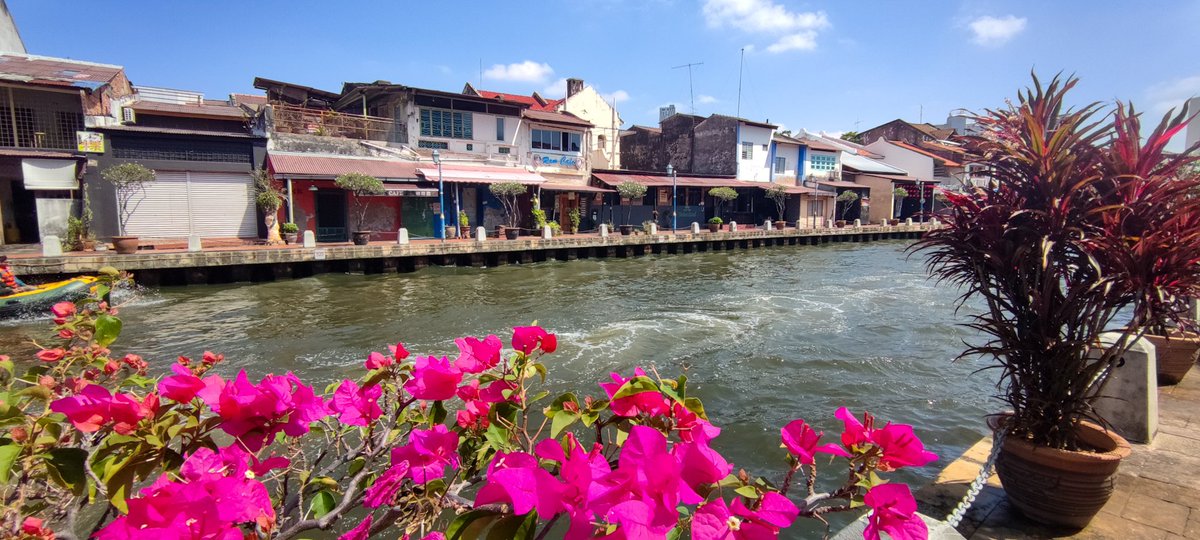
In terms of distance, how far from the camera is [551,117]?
2527 cm

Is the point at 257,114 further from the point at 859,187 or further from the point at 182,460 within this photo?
the point at 859,187

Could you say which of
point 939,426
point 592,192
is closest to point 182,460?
point 939,426

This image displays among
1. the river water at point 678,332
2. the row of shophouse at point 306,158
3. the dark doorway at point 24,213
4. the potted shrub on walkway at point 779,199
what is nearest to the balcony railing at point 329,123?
the row of shophouse at point 306,158

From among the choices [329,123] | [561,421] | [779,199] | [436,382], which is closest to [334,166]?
[329,123]

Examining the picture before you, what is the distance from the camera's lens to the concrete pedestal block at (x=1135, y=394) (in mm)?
3768

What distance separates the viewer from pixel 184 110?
800 inches

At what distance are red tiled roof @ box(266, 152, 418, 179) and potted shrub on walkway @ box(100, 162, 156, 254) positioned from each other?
330 cm

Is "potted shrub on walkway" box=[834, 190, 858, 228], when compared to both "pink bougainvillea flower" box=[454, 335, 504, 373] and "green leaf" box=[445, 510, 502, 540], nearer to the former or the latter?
"pink bougainvillea flower" box=[454, 335, 504, 373]

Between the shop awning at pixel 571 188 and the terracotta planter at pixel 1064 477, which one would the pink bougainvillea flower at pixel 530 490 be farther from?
the shop awning at pixel 571 188

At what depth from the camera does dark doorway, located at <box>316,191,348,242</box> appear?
19.7m

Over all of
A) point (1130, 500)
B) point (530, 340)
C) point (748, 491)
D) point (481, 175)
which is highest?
point (481, 175)

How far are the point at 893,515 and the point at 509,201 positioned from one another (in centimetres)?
Result: 2290

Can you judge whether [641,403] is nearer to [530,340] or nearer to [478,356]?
[530,340]

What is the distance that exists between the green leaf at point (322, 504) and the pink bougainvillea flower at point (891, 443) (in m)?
1.19
